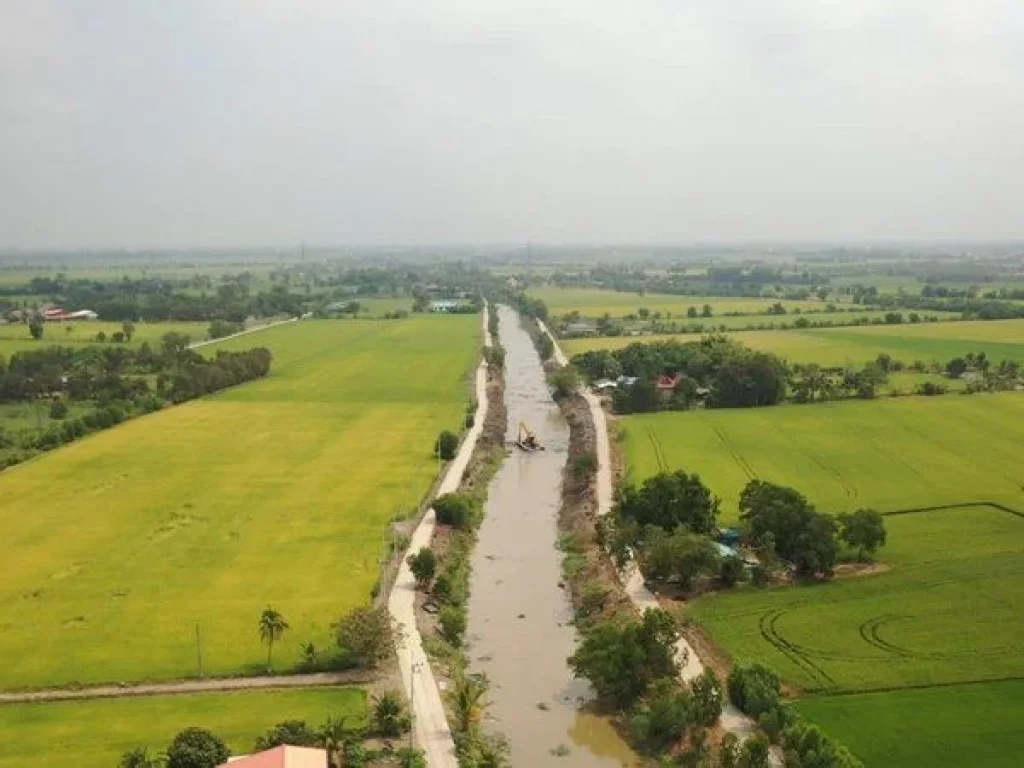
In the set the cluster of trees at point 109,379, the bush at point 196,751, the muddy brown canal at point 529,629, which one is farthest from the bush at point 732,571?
the cluster of trees at point 109,379

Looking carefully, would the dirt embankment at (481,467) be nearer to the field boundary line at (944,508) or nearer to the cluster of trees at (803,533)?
the cluster of trees at (803,533)

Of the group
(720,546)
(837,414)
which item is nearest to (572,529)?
(720,546)

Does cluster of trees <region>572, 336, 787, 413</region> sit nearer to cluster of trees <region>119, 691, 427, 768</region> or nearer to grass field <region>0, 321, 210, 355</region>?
cluster of trees <region>119, 691, 427, 768</region>

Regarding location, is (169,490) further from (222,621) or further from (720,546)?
(720,546)

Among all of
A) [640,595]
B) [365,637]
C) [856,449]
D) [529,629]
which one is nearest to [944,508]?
[856,449]

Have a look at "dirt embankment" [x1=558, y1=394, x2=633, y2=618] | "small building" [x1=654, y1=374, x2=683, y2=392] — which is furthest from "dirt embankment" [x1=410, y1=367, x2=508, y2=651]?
"small building" [x1=654, y1=374, x2=683, y2=392]
